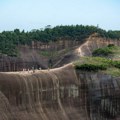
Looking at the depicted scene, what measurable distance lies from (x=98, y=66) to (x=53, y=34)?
64.3m

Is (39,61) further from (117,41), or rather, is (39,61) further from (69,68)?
(69,68)

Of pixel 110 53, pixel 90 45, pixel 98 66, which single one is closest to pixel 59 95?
pixel 98 66

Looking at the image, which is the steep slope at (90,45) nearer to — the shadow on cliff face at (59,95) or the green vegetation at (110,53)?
the green vegetation at (110,53)

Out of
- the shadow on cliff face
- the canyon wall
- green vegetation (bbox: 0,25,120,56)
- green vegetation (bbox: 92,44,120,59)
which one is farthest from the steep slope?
the shadow on cliff face

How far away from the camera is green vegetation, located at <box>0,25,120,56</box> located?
377 feet

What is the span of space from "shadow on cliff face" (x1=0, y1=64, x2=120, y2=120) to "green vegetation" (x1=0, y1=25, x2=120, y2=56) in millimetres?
56394

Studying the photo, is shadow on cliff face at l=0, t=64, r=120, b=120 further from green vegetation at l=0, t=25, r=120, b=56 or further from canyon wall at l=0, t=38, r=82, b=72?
green vegetation at l=0, t=25, r=120, b=56

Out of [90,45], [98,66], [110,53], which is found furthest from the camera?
[90,45]

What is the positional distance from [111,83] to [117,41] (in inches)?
2613

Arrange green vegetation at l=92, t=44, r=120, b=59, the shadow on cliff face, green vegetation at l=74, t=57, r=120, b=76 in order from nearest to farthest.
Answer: the shadow on cliff face
green vegetation at l=74, t=57, r=120, b=76
green vegetation at l=92, t=44, r=120, b=59

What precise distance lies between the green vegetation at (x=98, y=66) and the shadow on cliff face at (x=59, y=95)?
88cm

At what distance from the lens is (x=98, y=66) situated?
58.3m

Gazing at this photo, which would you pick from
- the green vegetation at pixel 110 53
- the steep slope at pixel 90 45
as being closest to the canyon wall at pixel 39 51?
the steep slope at pixel 90 45

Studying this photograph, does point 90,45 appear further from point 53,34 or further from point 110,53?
point 110,53
